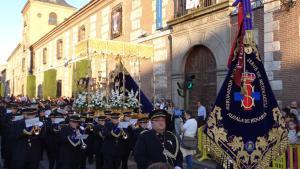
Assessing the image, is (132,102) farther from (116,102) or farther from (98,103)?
(98,103)

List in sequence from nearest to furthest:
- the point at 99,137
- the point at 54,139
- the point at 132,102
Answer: the point at 99,137, the point at 54,139, the point at 132,102

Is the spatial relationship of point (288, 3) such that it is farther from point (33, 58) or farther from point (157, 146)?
point (33, 58)

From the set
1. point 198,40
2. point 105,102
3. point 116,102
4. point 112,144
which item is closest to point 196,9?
point 198,40

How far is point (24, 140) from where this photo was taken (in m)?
8.05

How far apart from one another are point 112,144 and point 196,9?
29.7ft

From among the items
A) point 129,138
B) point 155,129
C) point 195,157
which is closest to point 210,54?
point 195,157

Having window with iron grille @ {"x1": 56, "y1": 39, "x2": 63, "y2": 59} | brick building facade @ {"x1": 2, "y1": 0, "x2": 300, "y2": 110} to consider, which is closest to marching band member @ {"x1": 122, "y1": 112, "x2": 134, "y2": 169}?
brick building facade @ {"x1": 2, "y1": 0, "x2": 300, "y2": 110}

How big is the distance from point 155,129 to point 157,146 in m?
0.24

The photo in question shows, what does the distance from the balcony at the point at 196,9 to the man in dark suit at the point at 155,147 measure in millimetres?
9869

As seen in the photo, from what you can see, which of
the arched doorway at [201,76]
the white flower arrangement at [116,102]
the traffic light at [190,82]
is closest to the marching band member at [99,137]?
the white flower arrangement at [116,102]

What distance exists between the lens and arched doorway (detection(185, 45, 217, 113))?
1573 cm

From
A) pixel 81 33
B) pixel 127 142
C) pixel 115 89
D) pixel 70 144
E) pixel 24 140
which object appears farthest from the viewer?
pixel 81 33

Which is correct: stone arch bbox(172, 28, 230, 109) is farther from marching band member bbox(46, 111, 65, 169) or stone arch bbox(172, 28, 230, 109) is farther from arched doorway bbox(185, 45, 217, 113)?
marching band member bbox(46, 111, 65, 169)

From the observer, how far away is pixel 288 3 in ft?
38.5
